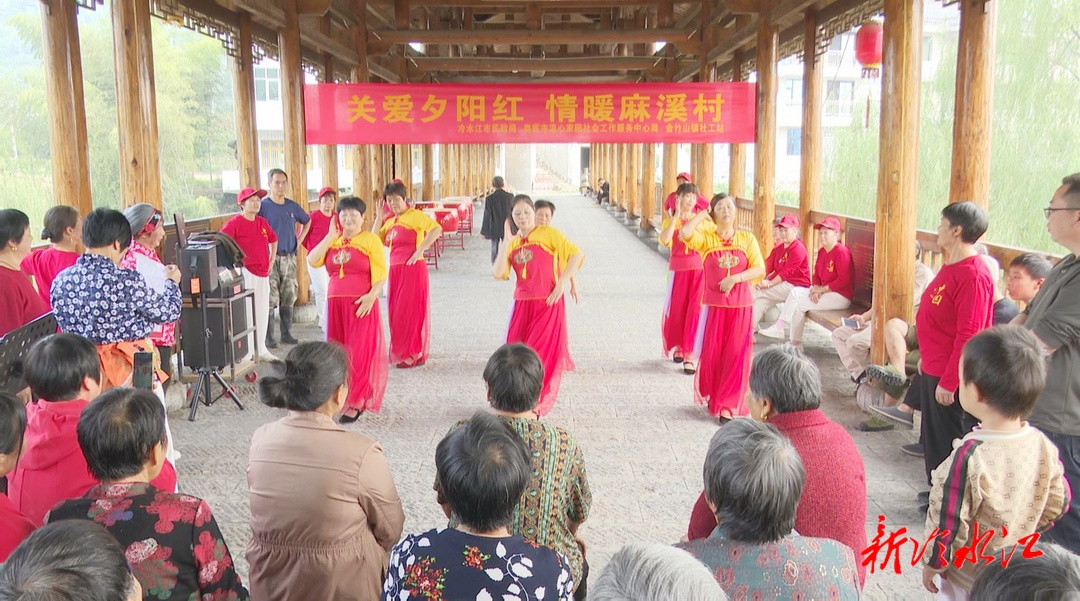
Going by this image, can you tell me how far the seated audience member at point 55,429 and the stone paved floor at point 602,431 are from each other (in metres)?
0.96

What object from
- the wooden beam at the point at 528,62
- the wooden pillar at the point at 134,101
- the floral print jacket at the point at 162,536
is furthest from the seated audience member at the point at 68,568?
the wooden beam at the point at 528,62

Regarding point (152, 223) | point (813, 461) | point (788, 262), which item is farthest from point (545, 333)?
point (813, 461)

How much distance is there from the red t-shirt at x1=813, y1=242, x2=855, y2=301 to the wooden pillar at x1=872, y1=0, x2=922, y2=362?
1.05m

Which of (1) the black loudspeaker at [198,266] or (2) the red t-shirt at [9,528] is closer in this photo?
(2) the red t-shirt at [9,528]

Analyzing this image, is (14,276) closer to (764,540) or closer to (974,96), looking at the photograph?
(764,540)

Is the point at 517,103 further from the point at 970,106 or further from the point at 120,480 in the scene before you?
the point at 120,480

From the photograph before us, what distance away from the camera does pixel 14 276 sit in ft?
10.4

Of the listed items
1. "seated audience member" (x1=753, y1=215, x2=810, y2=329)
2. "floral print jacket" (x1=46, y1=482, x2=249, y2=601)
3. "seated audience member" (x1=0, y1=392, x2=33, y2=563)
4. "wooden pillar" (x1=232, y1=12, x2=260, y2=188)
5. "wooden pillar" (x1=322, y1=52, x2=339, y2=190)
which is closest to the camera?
"floral print jacket" (x1=46, y1=482, x2=249, y2=601)

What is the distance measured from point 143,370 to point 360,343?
→ 5.27ft

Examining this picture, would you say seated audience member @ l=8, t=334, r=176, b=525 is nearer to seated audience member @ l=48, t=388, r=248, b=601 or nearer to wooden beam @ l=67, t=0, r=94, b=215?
seated audience member @ l=48, t=388, r=248, b=601

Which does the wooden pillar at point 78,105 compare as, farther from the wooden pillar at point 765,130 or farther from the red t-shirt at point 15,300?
the wooden pillar at point 765,130

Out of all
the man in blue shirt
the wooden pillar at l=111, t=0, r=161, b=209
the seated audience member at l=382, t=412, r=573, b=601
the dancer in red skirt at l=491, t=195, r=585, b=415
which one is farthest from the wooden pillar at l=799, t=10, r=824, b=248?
the seated audience member at l=382, t=412, r=573, b=601

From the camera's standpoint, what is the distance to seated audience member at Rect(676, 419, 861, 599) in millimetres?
1465

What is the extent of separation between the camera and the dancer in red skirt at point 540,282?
4.80m
